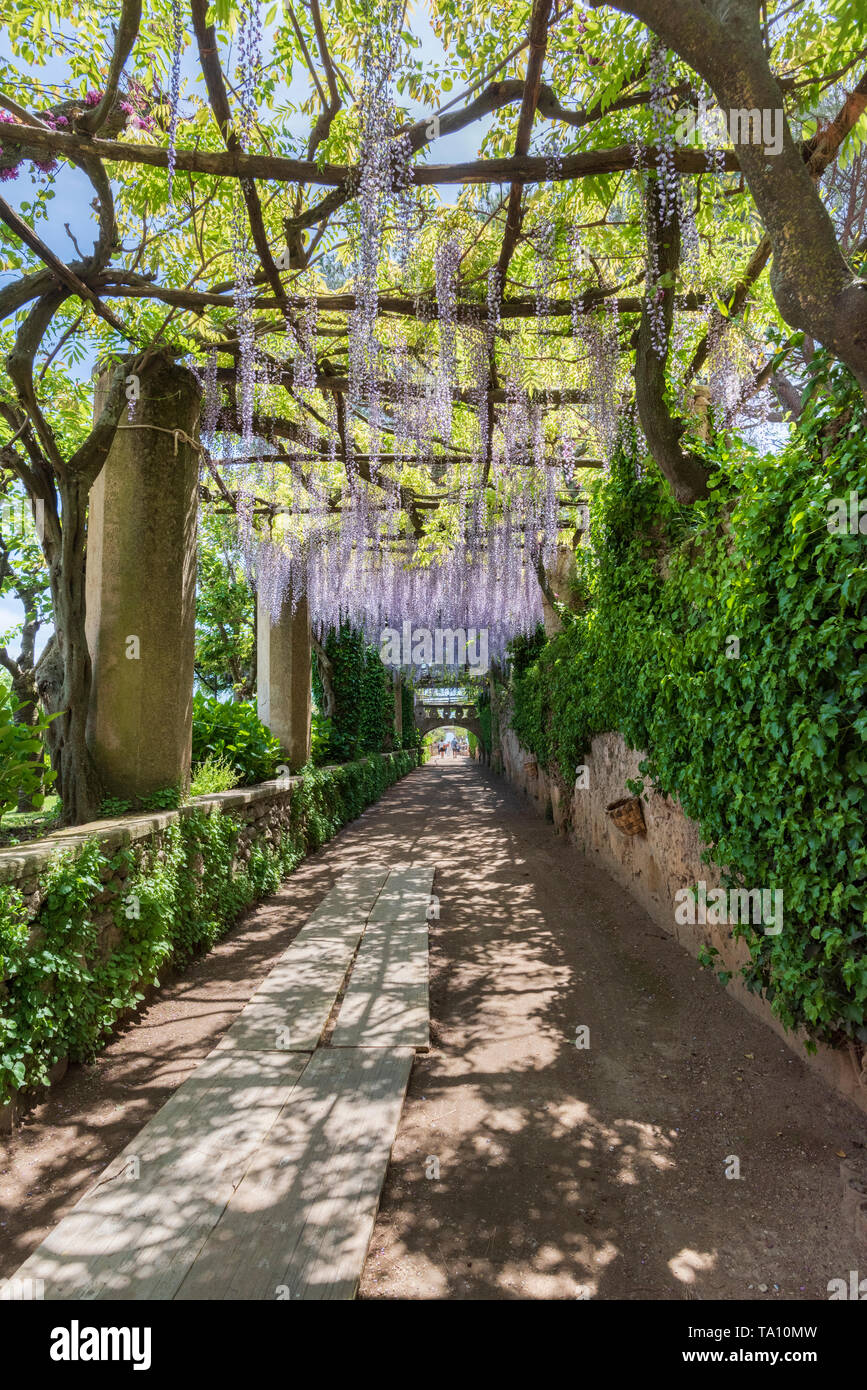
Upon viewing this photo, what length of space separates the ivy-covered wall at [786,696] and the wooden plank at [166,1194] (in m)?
1.82

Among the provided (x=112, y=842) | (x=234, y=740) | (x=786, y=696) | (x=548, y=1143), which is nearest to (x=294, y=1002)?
(x=112, y=842)

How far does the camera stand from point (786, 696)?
7.39 feet

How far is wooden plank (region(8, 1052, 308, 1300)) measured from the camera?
5.18ft

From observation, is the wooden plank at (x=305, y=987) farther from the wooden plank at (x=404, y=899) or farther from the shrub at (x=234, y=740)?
the shrub at (x=234, y=740)

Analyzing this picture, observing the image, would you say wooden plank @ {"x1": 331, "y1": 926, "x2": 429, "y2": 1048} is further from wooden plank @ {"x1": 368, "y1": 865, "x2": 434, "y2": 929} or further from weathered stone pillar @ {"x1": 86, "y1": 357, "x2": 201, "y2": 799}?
weathered stone pillar @ {"x1": 86, "y1": 357, "x2": 201, "y2": 799}

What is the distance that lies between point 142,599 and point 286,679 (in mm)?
3685

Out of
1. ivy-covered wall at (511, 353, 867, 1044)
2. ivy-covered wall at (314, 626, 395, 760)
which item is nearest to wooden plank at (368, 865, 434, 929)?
ivy-covered wall at (511, 353, 867, 1044)

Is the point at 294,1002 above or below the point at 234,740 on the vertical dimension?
below

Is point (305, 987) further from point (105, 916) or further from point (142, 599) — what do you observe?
point (142, 599)

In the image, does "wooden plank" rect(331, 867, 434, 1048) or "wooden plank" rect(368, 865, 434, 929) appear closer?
"wooden plank" rect(331, 867, 434, 1048)

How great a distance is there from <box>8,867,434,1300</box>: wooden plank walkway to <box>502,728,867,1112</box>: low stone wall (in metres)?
1.44

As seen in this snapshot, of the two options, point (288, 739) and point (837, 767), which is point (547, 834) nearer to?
point (288, 739)

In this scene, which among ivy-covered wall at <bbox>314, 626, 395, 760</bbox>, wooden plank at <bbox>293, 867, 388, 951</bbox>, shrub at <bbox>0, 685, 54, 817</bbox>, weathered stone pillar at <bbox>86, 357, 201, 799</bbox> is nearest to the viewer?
shrub at <bbox>0, 685, 54, 817</bbox>

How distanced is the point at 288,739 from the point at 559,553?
4166mm
